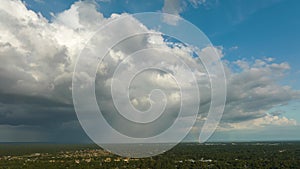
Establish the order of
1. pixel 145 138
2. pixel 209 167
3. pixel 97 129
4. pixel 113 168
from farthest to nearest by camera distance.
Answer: pixel 209 167 → pixel 113 168 → pixel 145 138 → pixel 97 129

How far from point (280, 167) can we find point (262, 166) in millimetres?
4198

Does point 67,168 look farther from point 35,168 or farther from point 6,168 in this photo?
point 6,168

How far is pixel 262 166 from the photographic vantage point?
253 feet

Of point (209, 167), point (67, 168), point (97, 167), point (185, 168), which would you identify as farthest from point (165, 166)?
point (67, 168)

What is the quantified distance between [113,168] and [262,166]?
37.6 m

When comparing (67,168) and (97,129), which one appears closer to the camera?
(97,129)

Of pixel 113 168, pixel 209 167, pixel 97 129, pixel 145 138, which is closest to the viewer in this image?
pixel 97 129

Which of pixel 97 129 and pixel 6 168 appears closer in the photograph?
pixel 97 129

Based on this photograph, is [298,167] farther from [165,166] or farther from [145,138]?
[145,138]

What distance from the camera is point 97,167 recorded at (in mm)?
71625

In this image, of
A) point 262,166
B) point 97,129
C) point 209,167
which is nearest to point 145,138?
point 97,129

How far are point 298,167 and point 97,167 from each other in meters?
49.0

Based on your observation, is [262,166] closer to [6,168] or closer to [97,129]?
[6,168]

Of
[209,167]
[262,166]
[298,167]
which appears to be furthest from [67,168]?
[298,167]
